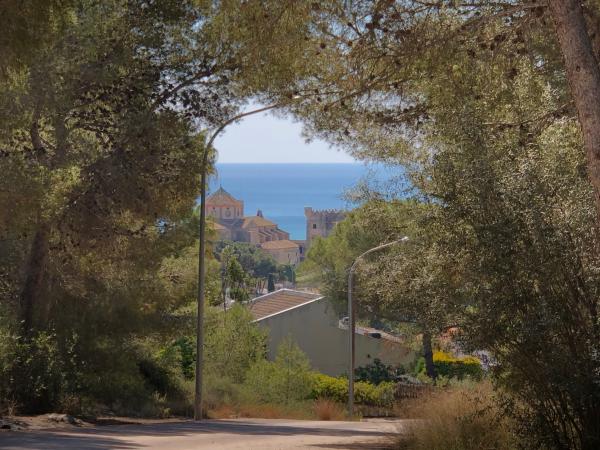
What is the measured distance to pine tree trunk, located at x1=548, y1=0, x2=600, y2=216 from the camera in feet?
35.0

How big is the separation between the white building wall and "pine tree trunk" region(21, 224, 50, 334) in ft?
128

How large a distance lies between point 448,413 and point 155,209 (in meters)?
9.94

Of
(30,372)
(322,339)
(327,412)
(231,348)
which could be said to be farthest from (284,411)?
(322,339)

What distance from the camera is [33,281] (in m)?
24.8

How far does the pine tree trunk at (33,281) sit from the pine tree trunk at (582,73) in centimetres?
1593

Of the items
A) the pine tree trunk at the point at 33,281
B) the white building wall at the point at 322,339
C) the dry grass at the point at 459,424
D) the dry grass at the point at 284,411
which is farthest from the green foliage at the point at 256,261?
the dry grass at the point at 459,424

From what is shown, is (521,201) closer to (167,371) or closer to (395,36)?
(395,36)

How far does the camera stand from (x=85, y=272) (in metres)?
25.6

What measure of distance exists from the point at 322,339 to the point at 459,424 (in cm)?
5100

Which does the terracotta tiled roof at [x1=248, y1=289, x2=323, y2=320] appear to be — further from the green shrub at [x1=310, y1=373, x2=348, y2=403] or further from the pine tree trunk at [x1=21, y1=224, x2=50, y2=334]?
the pine tree trunk at [x1=21, y1=224, x2=50, y2=334]

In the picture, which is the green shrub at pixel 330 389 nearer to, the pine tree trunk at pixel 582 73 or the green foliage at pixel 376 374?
the green foliage at pixel 376 374

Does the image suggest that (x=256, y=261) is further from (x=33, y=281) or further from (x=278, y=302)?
(x=33, y=281)

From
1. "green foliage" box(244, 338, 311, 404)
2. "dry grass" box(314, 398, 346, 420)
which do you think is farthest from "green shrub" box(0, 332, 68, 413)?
"green foliage" box(244, 338, 311, 404)

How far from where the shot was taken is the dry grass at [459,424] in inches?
603
